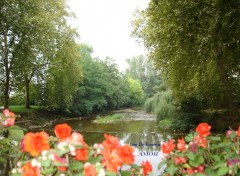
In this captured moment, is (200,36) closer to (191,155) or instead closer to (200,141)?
(200,141)

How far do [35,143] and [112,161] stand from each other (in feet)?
1.54

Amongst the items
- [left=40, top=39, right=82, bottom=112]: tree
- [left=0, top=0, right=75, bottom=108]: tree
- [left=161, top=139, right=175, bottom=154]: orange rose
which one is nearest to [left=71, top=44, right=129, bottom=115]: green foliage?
[left=40, top=39, right=82, bottom=112]: tree

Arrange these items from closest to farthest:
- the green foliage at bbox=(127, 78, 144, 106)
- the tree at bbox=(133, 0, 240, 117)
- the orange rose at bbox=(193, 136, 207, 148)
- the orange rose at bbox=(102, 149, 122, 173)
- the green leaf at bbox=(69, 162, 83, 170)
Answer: the orange rose at bbox=(102, 149, 122, 173)
the green leaf at bbox=(69, 162, 83, 170)
the orange rose at bbox=(193, 136, 207, 148)
the tree at bbox=(133, 0, 240, 117)
the green foliage at bbox=(127, 78, 144, 106)

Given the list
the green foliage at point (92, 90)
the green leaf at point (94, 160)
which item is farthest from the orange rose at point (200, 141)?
the green foliage at point (92, 90)

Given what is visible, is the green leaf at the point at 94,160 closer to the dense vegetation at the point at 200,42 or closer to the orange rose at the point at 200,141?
the orange rose at the point at 200,141

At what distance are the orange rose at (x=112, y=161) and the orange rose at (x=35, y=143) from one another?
1.19 ft

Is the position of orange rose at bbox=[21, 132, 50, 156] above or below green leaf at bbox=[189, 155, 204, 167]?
above

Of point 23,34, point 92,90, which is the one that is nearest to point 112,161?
point 23,34

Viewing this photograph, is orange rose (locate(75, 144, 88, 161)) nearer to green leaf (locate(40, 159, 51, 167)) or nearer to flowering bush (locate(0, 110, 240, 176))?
flowering bush (locate(0, 110, 240, 176))

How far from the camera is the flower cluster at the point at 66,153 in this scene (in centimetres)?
171

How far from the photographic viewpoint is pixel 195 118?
21.2 m

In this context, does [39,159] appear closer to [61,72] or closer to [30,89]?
[61,72]

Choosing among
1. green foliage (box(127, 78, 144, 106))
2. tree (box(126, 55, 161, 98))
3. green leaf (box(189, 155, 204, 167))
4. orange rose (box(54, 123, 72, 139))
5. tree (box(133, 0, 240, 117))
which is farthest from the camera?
tree (box(126, 55, 161, 98))

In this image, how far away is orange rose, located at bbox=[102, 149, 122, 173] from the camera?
1759 mm
